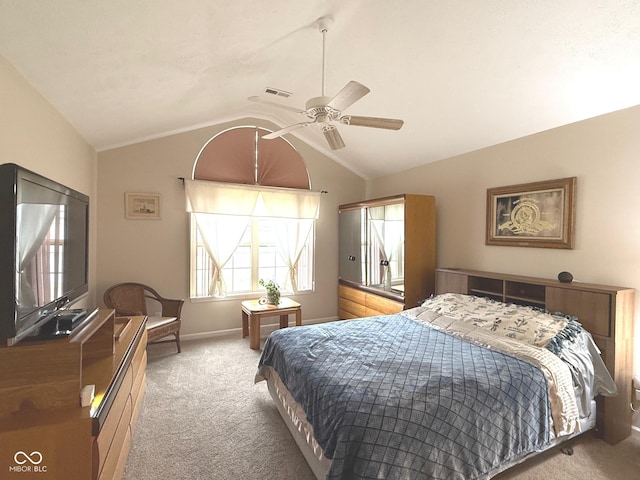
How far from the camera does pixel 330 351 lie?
2221mm

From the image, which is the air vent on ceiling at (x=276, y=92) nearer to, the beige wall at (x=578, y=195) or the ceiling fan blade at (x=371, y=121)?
the ceiling fan blade at (x=371, y=121)

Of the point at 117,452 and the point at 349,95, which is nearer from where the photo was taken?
the point at 117,452

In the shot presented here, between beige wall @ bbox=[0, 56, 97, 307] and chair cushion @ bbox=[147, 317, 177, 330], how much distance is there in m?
0.69

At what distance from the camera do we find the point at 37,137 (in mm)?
2188

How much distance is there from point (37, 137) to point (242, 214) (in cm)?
239

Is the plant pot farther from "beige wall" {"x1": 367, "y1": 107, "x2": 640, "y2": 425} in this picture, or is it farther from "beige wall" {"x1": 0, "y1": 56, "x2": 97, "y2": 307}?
"beige wall" {"x1": 367, "y1": 107, "x2": 640, "y2": 425}

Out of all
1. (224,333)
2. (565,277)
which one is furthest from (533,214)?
(224,333)

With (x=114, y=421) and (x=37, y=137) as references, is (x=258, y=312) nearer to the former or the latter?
(x=114, y=421)

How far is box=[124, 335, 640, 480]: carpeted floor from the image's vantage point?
192 cm

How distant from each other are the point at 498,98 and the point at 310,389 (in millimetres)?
2801

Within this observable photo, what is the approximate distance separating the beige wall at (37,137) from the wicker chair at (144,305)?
0.32m

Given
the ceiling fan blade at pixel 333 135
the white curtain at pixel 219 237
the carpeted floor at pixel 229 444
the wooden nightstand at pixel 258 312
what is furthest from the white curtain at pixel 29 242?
the white curtain at pixel 219 237

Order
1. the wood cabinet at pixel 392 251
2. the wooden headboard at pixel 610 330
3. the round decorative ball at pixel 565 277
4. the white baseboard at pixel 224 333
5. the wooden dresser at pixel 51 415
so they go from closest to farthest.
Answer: the wooden dresser at pixel 51 415 < the wooden headboard at pixel 610 330 < the round decorative ball at pixel 565 277 < the wood cabinet at pixel 392 251 < the white baseboard at pixel 224 333

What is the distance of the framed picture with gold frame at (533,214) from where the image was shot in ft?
8.93
